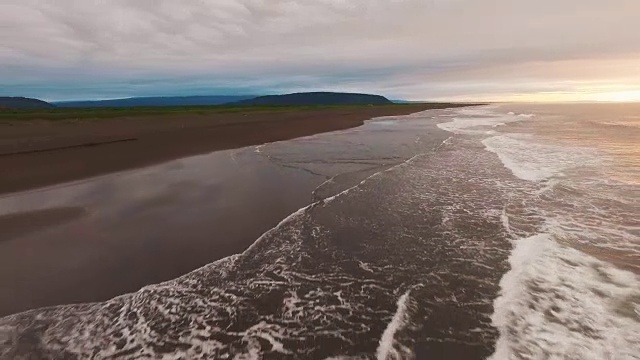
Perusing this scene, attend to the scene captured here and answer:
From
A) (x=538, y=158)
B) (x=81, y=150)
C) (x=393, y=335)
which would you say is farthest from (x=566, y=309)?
(x=81, y=150)

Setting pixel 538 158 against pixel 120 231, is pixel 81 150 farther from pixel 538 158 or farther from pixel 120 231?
pixel 538 158

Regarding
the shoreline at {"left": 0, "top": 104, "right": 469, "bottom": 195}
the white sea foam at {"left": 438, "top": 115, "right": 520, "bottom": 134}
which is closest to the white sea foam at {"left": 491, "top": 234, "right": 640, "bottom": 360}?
the shoreline at {"left": 0, "top": 104, "right": 469, "bottom": 195}

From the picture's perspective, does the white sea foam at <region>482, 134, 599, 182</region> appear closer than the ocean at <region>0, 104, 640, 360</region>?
No

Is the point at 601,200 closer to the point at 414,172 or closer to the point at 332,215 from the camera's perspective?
the point at 414,172

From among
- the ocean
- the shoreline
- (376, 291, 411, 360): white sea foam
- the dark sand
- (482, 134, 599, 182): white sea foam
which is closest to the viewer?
(376, 291, 411, 360): white sea foam

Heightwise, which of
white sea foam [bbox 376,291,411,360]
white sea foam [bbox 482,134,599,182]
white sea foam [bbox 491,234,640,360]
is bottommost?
white sea foam [bbox 376,291,411,360]

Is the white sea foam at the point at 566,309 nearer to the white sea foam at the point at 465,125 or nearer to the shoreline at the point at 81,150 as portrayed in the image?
the shoreline at the point at 81,150

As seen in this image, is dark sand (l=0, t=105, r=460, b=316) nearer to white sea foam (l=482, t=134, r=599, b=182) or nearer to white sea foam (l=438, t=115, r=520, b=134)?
white sea foam (l=482, t=134, r=599, b=182)
